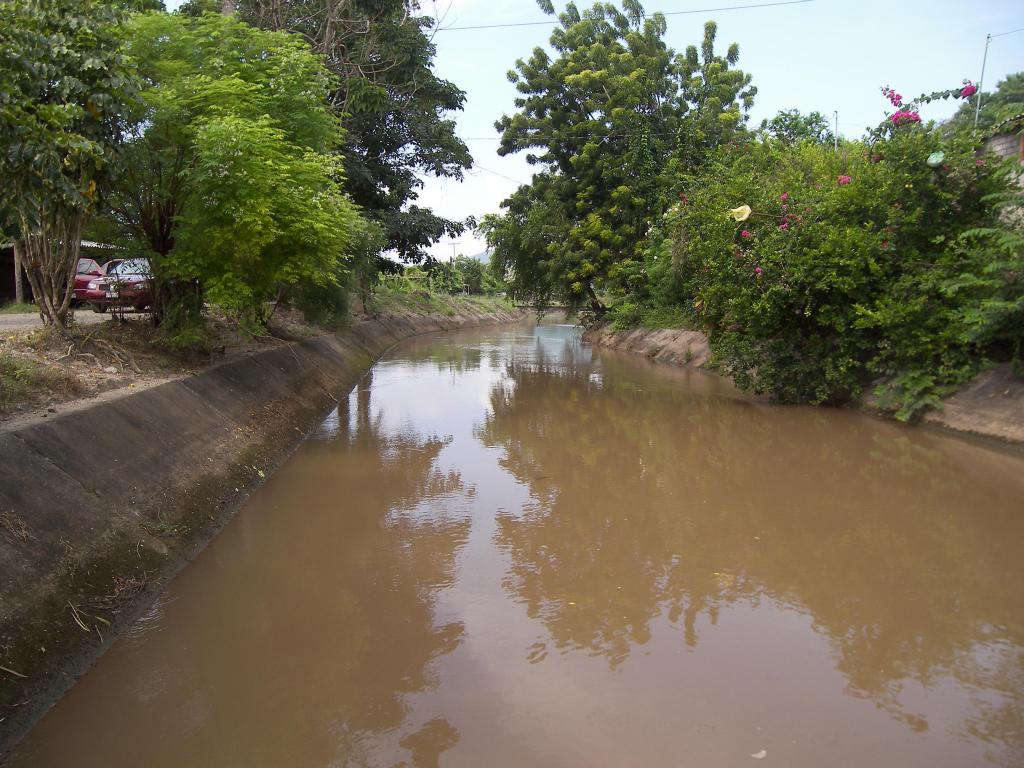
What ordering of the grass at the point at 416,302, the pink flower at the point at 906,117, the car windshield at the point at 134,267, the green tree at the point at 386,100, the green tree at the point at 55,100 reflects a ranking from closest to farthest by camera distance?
the green tree at the point at 55,100 → the car windshield at the point at 134,267 → the pink flower at the point at 906,117 → the green tree at the point at 386,100 → the grass at the point at 416,302

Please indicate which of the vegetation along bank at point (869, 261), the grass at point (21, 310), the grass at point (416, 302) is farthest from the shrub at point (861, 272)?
the grass at point (416, 302)

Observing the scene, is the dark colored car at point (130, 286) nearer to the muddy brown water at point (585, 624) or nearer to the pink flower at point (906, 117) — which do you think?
the muddy brown water at point (585, 624)

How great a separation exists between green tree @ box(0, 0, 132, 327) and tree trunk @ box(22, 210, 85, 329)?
147cm

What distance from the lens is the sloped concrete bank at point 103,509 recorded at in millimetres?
4027

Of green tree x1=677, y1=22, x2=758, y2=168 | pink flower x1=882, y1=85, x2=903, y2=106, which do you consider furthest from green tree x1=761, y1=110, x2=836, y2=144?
pink flower x1=882, y1=85, x2=903, y2=106

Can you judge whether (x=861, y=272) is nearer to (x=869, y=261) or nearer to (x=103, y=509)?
(x=869, y=261)

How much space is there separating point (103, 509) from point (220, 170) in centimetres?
489

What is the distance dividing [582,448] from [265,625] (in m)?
6.33

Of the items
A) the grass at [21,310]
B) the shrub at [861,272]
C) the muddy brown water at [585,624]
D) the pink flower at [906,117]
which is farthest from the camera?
the grass at [21,310]

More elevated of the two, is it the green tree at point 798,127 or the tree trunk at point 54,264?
the green tree at point 798,127

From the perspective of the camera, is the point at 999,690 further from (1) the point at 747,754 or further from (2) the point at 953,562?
(2) the point at 953,562

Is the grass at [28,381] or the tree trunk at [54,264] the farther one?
the tree trunk at [54,264]

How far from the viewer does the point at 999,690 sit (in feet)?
13.2

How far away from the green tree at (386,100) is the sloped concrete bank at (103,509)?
12.4 meters
